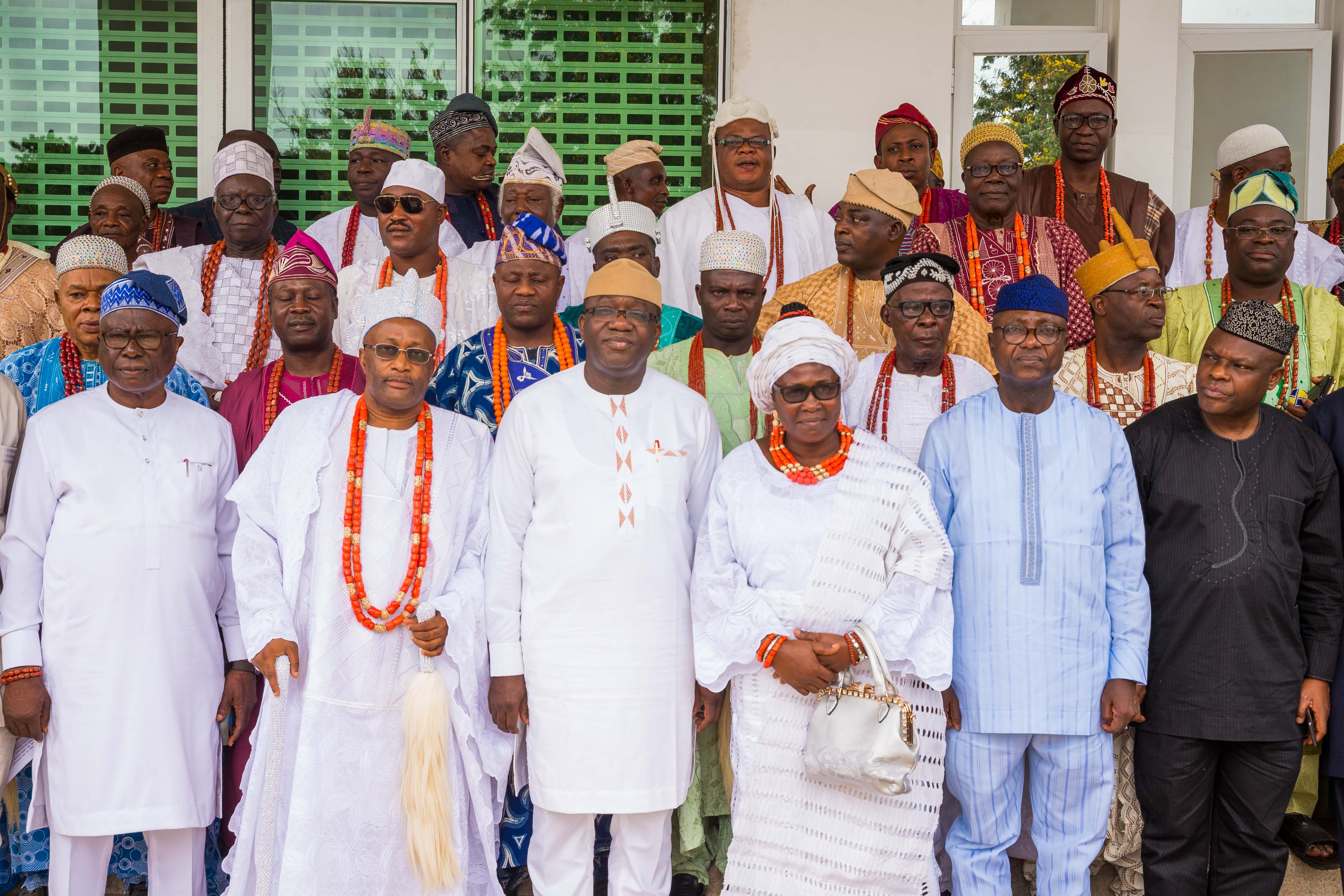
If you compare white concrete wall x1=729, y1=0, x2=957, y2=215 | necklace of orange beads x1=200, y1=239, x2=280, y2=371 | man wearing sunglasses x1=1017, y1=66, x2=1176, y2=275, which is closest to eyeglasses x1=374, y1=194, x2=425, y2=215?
necklace of orange beads x1=200, y1=239, x2=280, y2=371

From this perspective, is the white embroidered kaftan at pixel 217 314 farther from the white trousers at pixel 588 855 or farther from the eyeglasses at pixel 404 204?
the white trousers at pixel 588 855

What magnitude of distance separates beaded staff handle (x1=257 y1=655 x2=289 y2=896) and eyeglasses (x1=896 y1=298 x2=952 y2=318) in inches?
92.2

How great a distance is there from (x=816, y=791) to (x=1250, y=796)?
1.44 metres

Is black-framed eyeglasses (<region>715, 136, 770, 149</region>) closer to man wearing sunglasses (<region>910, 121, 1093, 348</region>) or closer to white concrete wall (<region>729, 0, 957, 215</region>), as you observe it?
man wearing sunglasses (<region>910, 121, 1093, 348</region>)

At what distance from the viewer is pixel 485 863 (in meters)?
3.92

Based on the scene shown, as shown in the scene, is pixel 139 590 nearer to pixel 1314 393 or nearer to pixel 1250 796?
pixel 1250 796

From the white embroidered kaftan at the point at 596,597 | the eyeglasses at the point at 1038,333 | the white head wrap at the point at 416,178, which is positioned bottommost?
the white embroidered kaftan at the point at 596,597

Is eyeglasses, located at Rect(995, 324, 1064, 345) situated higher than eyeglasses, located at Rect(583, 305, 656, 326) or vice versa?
eyeglasses, located at Rect(583, 305, 656, 326)

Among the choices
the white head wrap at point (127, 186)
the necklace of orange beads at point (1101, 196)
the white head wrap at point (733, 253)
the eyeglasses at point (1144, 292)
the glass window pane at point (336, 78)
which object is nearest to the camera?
the eyeglasses at point (1144, 292)

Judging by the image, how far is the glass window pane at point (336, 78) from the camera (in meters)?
7.34

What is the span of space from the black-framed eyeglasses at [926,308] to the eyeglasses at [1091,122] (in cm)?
237

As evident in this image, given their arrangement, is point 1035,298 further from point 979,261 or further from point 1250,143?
point 1250,143

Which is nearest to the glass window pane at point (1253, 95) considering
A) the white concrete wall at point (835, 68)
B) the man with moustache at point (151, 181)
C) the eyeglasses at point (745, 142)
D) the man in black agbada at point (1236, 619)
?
the white concrete wall at point (835, 68)

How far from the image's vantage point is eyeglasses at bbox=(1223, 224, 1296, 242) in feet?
16.3
